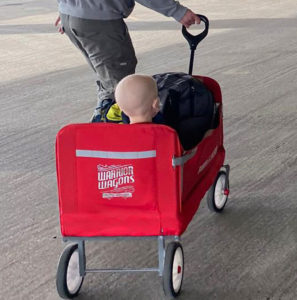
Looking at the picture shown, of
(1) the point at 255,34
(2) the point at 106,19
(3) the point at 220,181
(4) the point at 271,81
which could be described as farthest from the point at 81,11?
(1) the point at 255,34

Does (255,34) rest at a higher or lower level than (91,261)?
lower

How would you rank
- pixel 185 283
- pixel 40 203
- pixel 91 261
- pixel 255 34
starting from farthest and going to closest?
pixel 255 34 → pixel 40 203 → pixel 91 261 → pixel 185 283

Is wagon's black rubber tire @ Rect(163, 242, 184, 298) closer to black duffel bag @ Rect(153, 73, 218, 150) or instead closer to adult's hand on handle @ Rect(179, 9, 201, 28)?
black duffel bag @ Rect(153, 73, 218, 150)

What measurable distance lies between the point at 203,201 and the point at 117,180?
2.92 feet

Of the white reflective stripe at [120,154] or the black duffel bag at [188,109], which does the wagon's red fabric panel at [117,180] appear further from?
the black duffel bag at [188,109]

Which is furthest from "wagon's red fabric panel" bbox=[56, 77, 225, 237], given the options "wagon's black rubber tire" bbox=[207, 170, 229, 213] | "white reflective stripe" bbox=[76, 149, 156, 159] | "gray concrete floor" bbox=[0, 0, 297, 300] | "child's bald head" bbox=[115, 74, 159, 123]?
"wagon's black rubber tire" bbox=[207, 170, 229, 213]

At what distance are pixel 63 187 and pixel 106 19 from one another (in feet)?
3.88

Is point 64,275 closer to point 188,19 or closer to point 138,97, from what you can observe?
point 138,97

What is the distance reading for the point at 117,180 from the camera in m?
2.06

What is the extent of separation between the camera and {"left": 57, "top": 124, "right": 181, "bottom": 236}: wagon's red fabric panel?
6.59 ft

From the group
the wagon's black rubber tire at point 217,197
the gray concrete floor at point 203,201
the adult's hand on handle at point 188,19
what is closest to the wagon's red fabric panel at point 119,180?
the gray concrete floor at point 203,201

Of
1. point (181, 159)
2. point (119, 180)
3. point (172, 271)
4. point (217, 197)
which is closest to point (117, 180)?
point (119, 180)

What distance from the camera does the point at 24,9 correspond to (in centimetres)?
945

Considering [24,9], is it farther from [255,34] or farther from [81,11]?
[81,11]
